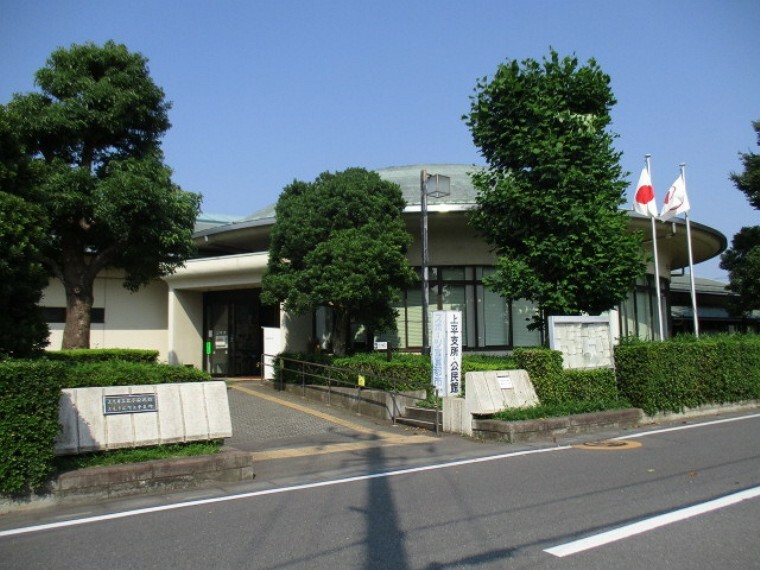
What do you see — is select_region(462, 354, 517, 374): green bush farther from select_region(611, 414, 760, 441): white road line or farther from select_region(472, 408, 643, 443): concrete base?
select_region(611, 414, 760, 441): white road line

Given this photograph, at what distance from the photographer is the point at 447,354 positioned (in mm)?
12758

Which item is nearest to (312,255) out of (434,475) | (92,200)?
(92,200)

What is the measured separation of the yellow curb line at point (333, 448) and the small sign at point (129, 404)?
6.80 feet

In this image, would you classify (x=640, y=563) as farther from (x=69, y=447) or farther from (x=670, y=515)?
(x=69, y=447)

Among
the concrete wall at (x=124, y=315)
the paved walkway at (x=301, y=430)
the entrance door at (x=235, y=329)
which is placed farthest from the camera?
the entrance door at (x=235, y=329)

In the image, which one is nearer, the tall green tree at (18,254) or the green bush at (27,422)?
the green bush at (27,422)

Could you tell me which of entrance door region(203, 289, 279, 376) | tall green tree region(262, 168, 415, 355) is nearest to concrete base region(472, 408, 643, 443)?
tall green tree region(262, 168, 415, 355)

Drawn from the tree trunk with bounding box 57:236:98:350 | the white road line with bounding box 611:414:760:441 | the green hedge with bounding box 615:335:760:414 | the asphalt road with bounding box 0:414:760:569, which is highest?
the tree trunk with bounding box 57:236:98:350

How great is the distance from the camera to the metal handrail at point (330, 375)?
1410 centimetres

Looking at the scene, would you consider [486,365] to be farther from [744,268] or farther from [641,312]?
[744,268]

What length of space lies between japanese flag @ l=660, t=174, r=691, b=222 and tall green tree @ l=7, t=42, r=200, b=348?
14.1 meters

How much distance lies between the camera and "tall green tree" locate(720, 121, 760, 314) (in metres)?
27.6

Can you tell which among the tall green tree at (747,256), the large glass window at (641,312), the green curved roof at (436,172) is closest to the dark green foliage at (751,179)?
the tall green tree at (747,256)

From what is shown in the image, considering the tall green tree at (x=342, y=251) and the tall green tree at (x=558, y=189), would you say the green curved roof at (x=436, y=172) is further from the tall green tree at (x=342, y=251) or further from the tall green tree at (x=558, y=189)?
the tall green tree at (x=558, y=189)
